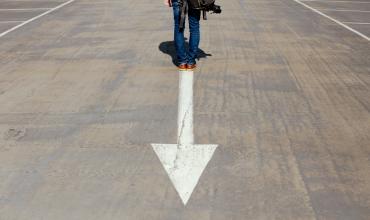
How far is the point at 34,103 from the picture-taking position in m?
5.76

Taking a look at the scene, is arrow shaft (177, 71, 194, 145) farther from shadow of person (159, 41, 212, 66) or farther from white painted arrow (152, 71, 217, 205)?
shadow of person (159, 41, 212, 66)

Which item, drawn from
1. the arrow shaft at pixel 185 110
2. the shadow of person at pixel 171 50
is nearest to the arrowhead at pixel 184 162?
the arrow shaft at pixel 185 110

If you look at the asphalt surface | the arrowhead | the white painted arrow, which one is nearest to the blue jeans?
the asphalt surface

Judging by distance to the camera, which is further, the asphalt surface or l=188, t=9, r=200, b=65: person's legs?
l=188, t=9, r=200, b=65: person's legs

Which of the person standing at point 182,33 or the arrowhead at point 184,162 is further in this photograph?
the person standing at point 182,33

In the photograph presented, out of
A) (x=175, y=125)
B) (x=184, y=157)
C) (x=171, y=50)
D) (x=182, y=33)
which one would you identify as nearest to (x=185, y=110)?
(x=175, y=125)

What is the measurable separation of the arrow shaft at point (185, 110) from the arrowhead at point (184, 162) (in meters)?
0.18

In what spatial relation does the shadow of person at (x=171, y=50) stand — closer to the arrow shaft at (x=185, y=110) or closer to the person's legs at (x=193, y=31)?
the person's legs at (x=193, y=31)

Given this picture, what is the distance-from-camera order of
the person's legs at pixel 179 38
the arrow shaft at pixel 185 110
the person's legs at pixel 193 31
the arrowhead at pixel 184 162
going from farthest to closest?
the person's legs at pixel 179 38, the person's legs at pixel 193 31, the arrow shaft at pixel 185 110, the arrowhead at pixel 184 162

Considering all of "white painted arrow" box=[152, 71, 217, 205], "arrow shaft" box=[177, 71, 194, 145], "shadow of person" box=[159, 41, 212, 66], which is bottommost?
"shadow of person" box=[159, 41, 212, 66]

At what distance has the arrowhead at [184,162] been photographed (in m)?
3.85

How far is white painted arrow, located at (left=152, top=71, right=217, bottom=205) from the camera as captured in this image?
3889 millimetres

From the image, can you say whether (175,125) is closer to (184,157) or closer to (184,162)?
(184,157)

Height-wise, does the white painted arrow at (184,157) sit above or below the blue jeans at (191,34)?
below
